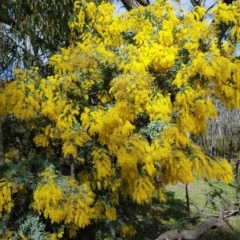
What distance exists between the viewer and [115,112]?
5.43m

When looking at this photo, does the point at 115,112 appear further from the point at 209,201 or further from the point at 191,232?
the point at 209,201

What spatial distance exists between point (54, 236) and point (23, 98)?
76.7 inches

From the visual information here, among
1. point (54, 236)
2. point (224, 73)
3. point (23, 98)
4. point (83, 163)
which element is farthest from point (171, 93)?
point (54, 236)

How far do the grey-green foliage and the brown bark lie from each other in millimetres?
1728

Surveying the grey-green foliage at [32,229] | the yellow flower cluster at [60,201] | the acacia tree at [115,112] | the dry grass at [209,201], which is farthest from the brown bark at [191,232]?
the dry grass at [209,201]

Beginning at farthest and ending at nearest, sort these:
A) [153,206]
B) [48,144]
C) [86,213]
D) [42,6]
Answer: [153,206], [42,6], [48,144], [86,213]

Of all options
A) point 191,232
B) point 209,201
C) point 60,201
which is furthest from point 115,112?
point 209,201

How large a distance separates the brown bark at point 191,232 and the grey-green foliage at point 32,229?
68.0 inches

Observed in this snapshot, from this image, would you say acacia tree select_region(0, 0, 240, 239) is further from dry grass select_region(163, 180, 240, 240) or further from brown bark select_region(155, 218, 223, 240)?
dry grass select_region(163, 180, 240, 240)

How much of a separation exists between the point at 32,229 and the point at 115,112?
6.35ft

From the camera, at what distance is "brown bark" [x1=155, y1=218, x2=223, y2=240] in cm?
476

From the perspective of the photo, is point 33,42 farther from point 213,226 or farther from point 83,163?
point 213,226

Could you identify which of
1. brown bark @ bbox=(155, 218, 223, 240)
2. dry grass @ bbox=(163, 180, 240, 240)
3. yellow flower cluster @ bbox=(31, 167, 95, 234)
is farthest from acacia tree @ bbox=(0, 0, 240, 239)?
dry grass @ bbox=(163, 180, 240, 240)

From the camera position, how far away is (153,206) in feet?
34.6
